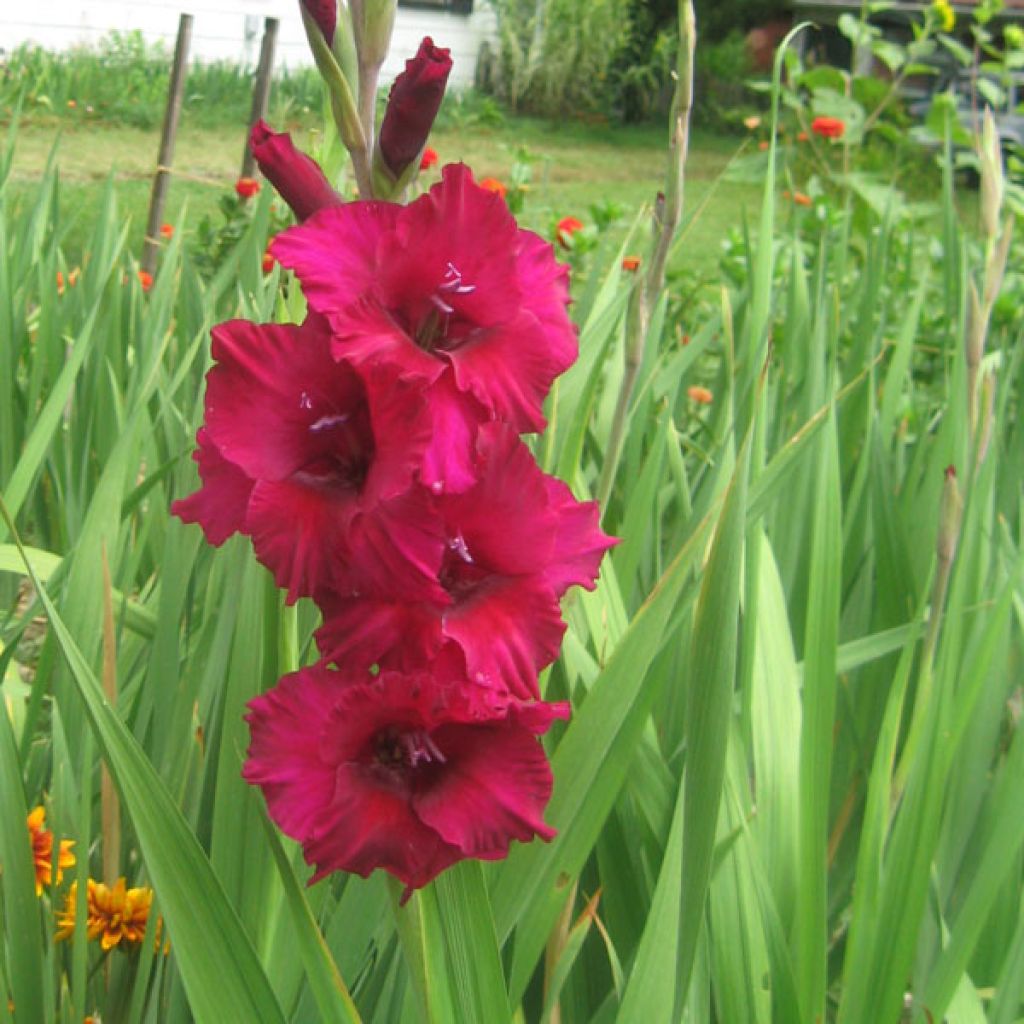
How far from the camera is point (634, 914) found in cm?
83

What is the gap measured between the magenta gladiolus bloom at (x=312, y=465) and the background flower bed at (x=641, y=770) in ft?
0.35

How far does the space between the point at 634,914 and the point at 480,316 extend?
0.42 meters

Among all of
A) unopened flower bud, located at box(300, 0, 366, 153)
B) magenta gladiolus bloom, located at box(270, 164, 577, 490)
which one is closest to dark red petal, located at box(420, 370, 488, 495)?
magenta gladiolus bloom, located at box(270, 164, 577, 490)

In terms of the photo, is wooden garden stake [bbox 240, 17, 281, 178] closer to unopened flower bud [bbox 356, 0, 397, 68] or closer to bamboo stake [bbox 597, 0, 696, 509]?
bamboo stake [bbox 597, 0, 696, 509]

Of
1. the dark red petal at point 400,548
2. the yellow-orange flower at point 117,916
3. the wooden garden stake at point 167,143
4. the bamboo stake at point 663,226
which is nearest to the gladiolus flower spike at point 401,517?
the dark red petal at point 400,548

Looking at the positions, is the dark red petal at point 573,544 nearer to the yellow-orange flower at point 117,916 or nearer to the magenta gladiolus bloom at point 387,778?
the magenta gladiolus bloom at point 387,778

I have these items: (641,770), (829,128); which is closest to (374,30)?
(641,770)

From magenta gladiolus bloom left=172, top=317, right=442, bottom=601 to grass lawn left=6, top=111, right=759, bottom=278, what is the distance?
375 cm

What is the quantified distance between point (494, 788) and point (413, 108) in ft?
0.83

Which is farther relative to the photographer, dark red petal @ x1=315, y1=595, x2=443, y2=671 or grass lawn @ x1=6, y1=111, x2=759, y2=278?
grass lawn @ x1=6, y1=111, x2=759, y2=278

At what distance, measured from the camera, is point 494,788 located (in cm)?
54

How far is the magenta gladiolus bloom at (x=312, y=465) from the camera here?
1.62 ft

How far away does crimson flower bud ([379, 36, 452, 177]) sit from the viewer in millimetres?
546

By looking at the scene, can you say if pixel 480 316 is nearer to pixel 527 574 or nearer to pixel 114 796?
pixel 527 574
